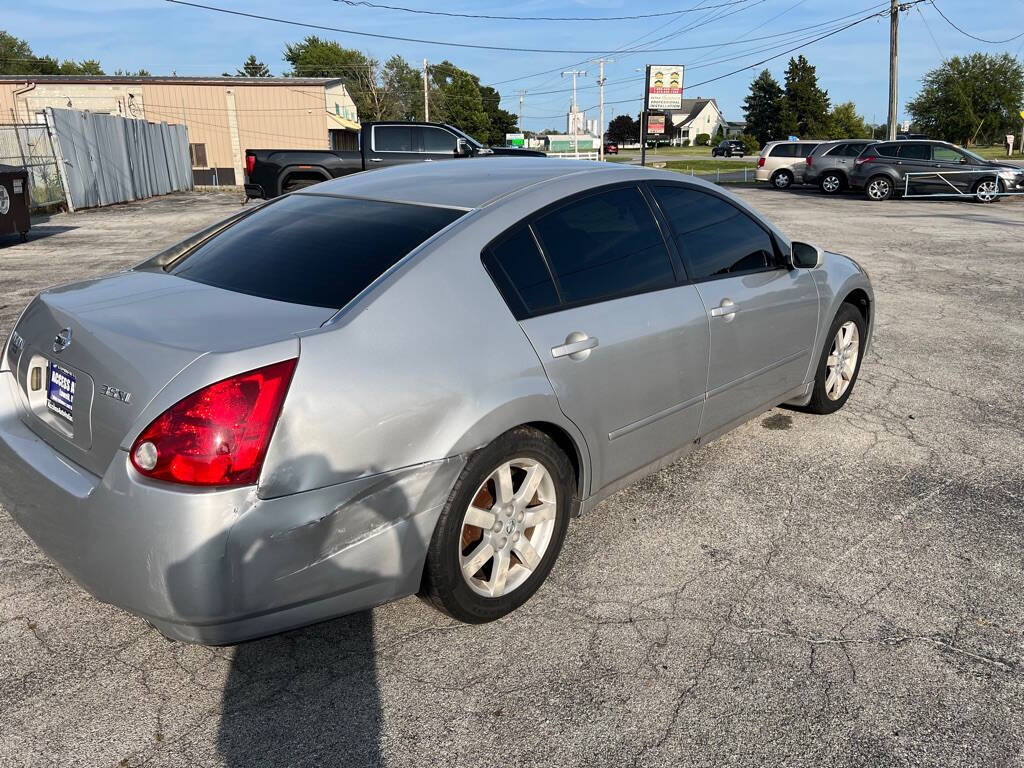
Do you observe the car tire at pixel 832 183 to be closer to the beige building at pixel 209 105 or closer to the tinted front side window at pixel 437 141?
the tinted front side window at pixel 437 141

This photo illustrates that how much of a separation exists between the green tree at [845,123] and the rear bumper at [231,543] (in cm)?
7937

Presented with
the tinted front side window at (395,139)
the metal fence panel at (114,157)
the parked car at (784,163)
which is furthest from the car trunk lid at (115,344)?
the parked car at (784,163)

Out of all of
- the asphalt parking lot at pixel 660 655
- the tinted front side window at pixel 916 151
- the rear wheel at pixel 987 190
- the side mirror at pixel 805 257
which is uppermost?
the tinted front side window at pixel 916 151

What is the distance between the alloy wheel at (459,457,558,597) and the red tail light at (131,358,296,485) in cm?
79

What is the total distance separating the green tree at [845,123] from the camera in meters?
74.3

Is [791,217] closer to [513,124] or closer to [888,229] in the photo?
[888,229]

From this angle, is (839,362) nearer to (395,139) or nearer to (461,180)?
(461,180)

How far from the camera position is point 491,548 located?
293 cm

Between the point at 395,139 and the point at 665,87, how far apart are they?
42.5 meters

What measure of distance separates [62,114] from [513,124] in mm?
108060

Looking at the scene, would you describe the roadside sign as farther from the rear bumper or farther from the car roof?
the rear bumper

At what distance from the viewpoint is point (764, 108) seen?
262 ft

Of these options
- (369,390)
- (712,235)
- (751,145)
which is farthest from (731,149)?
(369,390)

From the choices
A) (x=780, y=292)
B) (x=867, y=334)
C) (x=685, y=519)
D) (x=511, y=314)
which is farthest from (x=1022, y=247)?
(x=511, y=314)
